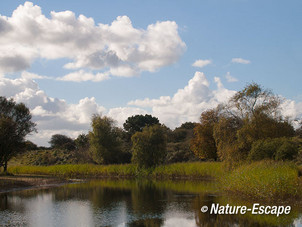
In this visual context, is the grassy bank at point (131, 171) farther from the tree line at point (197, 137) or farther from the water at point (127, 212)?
the water at point (127, 212)

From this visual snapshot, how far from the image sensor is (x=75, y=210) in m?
21.2

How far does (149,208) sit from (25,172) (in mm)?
43292

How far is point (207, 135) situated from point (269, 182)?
31.9m

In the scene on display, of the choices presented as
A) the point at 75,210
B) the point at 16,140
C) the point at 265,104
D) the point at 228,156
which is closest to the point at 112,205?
the point at 75,210

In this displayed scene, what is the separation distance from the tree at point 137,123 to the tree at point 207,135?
33.9 m

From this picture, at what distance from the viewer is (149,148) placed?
5153 centimetres

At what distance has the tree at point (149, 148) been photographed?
51.2 meters

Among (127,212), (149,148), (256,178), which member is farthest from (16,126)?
(256,178)

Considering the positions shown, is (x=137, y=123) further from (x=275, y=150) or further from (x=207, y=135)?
(x=275, y=150)

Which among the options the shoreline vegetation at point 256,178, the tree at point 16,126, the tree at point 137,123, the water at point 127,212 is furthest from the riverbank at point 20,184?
the tree at point 137,123

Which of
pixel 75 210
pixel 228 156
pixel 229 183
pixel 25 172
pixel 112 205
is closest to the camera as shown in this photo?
pixel 75 210

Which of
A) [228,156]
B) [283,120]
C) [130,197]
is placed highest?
[283,120]

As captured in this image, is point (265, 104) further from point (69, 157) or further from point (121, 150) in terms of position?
point (69, 157)

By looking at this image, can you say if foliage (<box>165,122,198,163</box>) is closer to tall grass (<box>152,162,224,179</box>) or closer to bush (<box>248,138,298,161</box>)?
tall grass (<box>152,162,224,179</box>)
